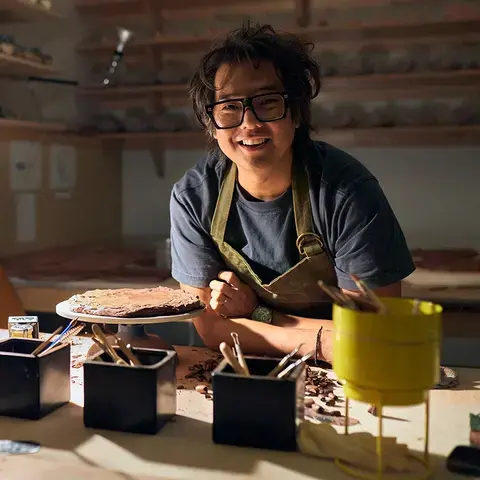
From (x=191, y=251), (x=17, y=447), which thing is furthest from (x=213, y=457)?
(x=191, y=251)

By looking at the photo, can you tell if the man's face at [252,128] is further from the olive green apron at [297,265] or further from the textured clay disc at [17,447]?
the textured clay disc at [17,447]

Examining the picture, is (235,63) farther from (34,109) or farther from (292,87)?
(34,109)

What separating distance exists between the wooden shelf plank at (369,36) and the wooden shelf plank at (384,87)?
200mm

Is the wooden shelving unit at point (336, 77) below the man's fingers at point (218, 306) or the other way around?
the other way around

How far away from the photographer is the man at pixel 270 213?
1.37 metres

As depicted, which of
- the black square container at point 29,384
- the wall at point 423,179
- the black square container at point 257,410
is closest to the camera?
the black square container at point 257,410

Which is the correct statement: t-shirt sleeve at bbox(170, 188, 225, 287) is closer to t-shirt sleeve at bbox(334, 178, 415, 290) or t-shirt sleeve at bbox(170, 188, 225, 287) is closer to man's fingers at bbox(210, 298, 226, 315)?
man's fingers at bbox(210, 298, 226, 315)

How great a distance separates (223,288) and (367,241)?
34 cm

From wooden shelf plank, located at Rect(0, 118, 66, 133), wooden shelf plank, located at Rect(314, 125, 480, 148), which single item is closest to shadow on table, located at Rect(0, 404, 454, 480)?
wooden shelf plank, located at Rect(0, 118, 66, 133)

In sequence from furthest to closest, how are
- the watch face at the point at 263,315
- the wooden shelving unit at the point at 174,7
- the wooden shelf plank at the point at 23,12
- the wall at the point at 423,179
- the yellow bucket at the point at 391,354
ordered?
1. the wooden shelving unit at the point at 174,7
2. the wall at the point at 423,179
3. the wooden shelf plank at the point at 23,12
4. the watch face at the point at 263,315
5. the yellow bucket at the point at 391,354

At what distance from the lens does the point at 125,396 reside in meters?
0.89

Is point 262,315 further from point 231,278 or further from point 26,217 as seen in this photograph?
point 26,217

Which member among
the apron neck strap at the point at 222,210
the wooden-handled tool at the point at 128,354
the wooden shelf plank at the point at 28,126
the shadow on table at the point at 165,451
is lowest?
the shadow on table at the point at 165,451

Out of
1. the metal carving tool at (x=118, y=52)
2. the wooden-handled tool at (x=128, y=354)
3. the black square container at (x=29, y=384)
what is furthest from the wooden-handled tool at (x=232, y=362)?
the metal carving tool at (x=118, y=52)
